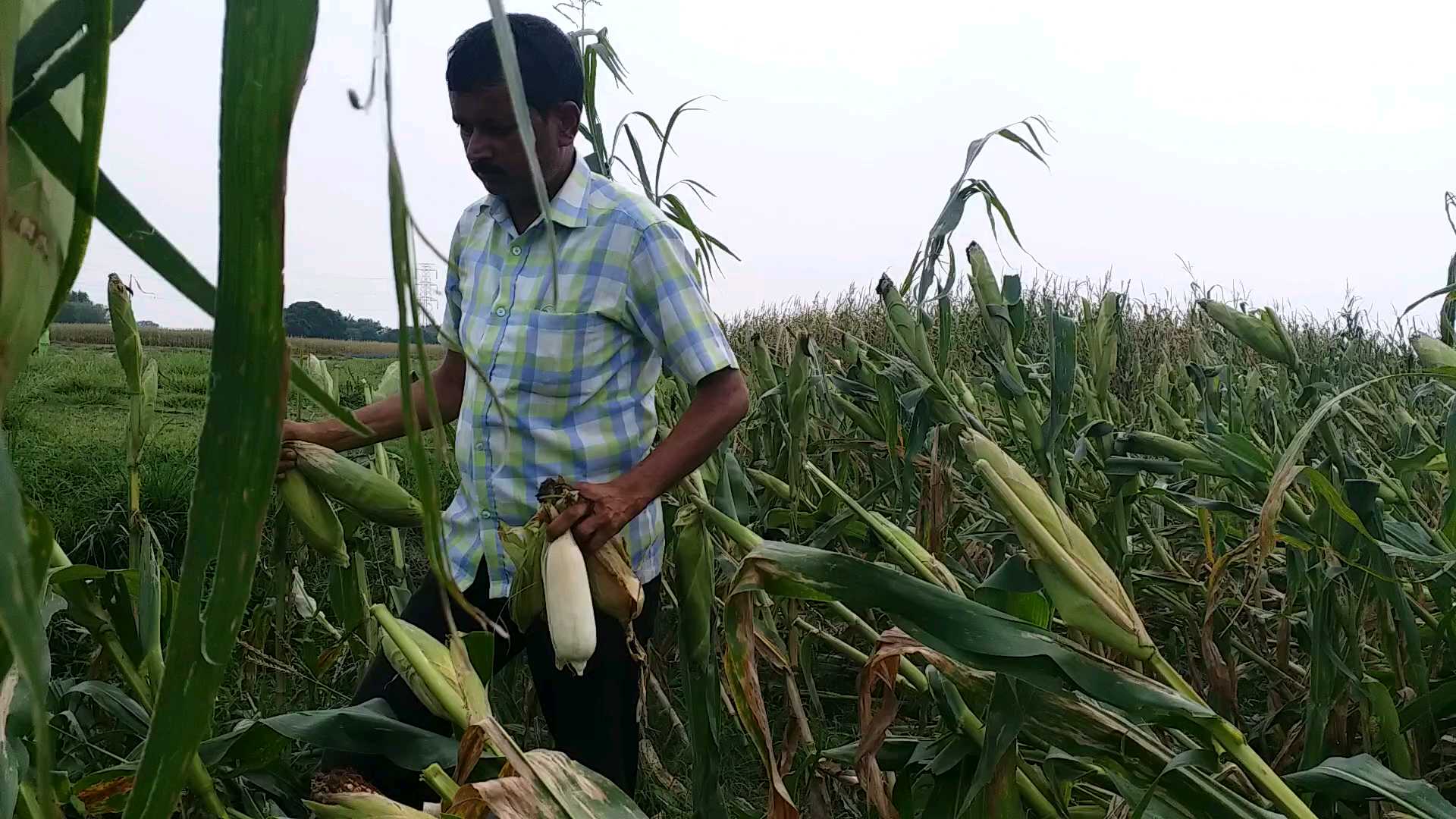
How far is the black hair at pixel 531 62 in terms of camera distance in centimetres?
106

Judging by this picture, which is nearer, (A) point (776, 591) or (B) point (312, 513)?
(A) point (776, 591)

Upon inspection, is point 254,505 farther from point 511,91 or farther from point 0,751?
point 0,751

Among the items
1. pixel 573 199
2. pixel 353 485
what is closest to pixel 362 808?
pixel 353 485

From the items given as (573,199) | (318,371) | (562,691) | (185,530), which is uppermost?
(573,199)

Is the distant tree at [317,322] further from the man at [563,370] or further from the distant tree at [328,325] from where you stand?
the man at [563,370]

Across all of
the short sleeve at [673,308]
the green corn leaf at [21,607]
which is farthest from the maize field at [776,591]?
the short sleeve at [673,308]

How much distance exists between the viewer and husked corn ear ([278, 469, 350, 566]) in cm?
87

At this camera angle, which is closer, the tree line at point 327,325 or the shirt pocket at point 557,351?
the tree line at point 327,325

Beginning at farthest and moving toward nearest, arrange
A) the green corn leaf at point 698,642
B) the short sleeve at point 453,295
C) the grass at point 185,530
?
1. the grass at point 185,530
2. the short sleeve at point 453,295
3. the green corn leaf at point 698,642

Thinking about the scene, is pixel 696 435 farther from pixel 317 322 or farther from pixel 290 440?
pixel 317 322

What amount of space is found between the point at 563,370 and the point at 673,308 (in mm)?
153

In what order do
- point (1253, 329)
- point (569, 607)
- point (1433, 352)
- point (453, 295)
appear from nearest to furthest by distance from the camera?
point (569, 607)
point (1433, 352)
point (1253, 329)
point (453, 295)

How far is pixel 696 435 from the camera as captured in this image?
1.09 metres

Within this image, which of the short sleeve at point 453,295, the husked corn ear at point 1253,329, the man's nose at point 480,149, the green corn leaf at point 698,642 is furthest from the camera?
the short sleeve at point 453,295
